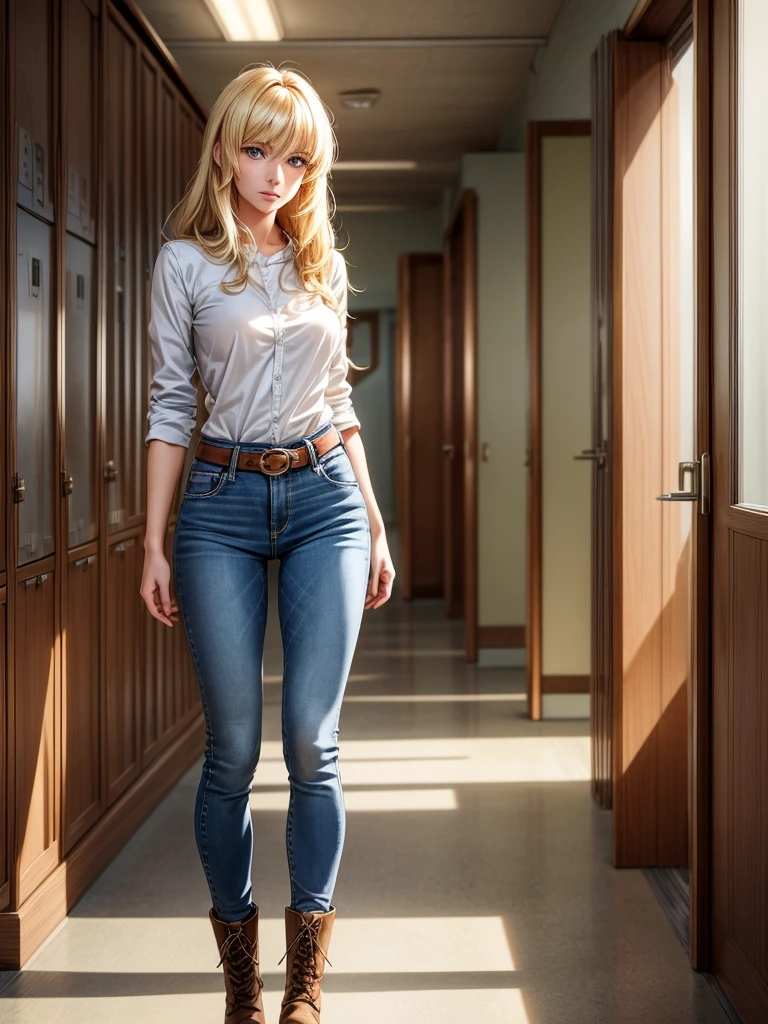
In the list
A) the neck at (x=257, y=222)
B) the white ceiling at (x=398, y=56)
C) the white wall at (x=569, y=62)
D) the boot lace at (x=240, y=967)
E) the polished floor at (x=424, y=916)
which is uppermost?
the white ceiling at (x=398, y=56)

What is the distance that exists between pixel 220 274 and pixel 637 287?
134 cm

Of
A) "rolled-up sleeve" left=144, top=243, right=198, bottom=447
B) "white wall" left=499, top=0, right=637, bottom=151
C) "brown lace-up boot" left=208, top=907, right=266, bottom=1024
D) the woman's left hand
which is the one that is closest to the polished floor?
"brown lace-up boot" left=208, top=907, right=266, bottom=1024

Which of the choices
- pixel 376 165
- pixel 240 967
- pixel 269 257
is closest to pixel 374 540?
pixel 269 257

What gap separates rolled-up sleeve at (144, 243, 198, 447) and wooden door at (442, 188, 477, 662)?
12.3 feet

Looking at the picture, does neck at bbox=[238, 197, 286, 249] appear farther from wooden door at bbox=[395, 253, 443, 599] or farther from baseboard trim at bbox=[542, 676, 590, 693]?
wooden door at bbox=[395, 253, 443, 599]

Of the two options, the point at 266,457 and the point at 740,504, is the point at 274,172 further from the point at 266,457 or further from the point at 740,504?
the point at 740,504

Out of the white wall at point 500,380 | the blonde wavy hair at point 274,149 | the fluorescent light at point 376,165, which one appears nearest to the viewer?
the blonde wavy hair at point 274,149

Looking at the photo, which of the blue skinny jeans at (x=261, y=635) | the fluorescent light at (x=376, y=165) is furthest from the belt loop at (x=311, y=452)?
the fluorescent light at (x=376, y=165)

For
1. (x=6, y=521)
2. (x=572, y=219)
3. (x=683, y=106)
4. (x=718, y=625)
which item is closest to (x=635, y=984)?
(x=718, y=625)

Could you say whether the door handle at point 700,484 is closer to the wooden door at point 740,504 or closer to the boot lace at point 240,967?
the wooden door at point 740,504

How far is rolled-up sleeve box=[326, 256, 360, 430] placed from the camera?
2082mm

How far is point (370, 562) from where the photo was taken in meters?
2.16

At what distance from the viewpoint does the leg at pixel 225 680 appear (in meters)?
1.89

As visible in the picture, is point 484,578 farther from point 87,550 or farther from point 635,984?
point 635,984
